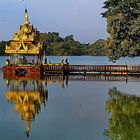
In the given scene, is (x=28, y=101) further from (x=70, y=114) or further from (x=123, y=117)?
(x=123, y=117)

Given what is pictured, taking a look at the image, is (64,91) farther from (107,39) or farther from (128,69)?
(128,69)

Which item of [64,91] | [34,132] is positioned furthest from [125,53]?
[34,132]

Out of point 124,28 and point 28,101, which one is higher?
point 124,28

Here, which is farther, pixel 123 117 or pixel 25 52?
pixel 25 52

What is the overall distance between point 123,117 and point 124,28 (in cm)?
2440

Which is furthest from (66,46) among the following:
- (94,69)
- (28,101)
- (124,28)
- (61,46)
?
(28,101)

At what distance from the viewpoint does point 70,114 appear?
2428 cm

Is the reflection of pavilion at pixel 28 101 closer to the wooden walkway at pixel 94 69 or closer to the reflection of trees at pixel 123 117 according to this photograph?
the reflection of trees at pixel 123 117

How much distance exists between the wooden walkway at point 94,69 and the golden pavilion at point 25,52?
5.40ft

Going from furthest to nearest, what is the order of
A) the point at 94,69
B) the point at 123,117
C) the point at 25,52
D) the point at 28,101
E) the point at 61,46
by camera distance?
the point at 61,46, the point at 94,69, the point at 25,52, the point at 28,101, the point at 123,117

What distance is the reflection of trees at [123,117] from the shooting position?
725 inches

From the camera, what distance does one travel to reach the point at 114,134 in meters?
18.5

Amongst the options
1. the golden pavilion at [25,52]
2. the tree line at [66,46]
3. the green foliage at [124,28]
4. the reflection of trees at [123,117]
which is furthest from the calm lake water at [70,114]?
the tree line at [66,46]

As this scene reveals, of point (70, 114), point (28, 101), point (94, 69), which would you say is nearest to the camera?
point (70, 114)
